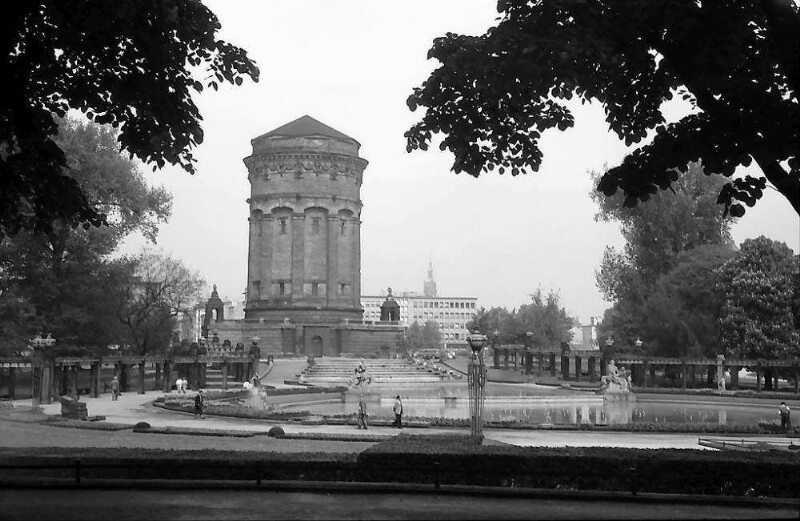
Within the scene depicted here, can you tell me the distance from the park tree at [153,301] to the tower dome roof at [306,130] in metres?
20.6

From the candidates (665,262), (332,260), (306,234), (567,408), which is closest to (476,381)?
Result: (567,408)

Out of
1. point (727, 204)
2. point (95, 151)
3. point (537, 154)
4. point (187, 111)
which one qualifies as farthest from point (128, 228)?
point (727, 204)

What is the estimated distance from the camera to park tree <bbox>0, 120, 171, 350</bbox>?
42.2m

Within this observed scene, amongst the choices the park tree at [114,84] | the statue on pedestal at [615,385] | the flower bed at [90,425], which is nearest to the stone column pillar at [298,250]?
the statue on pedestal at [615,385]

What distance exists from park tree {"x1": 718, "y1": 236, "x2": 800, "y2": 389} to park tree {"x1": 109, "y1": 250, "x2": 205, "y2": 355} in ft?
122

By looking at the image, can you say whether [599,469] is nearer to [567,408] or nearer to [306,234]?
[567,408]

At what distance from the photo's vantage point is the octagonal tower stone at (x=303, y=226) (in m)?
75.9

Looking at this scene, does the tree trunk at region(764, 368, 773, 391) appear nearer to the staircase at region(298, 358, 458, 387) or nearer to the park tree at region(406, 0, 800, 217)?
the staircase at region(298, 358, 458, 387)

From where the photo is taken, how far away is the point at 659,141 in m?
14.2

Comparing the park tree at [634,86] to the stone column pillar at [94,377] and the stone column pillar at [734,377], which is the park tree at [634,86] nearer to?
the stone column pillar at [94,377]

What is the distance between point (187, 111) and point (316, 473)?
283 inches

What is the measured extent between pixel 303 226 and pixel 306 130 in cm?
938

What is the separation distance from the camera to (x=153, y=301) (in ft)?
179

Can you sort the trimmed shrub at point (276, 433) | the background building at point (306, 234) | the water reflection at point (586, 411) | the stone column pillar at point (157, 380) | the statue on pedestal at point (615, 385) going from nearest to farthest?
1. the trimmed shrub at point (276, 433)
2. the water reflection at point (586, 411)
3. the statue on pedestal at point (615, 385)
4. the stone column pillar at point (157, 380)
5. the background building at point (306, 234)
